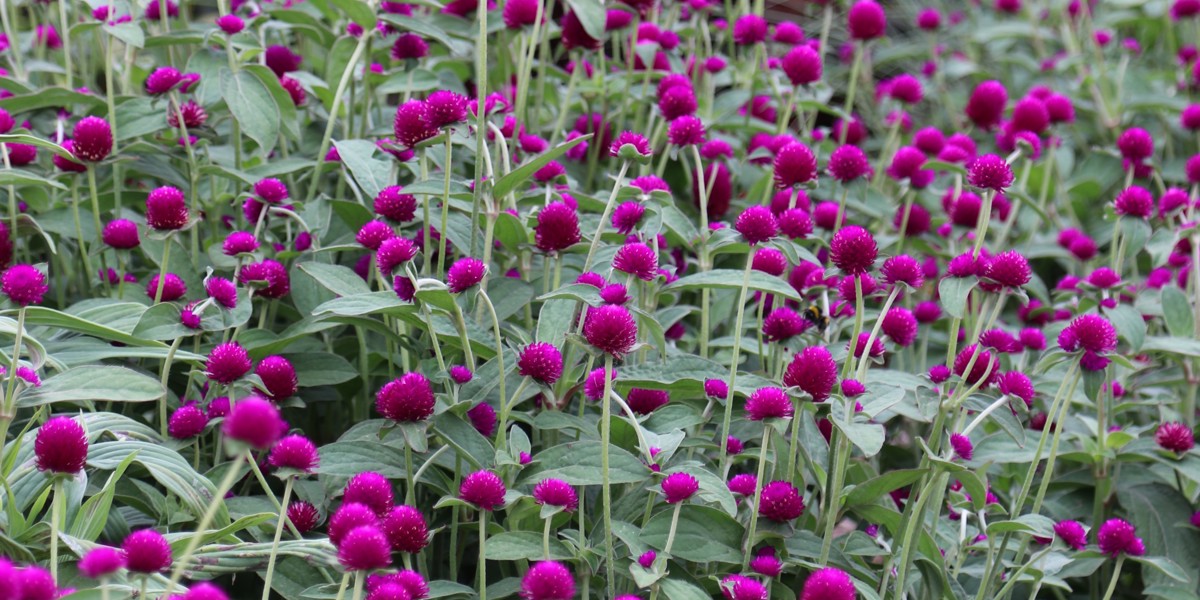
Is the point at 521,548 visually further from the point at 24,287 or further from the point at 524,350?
the point at 24,287

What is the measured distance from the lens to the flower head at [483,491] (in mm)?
1434

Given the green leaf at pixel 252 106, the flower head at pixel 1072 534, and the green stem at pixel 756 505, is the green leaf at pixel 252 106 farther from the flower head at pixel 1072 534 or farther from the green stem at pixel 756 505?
the flower head at pixel 1072 534

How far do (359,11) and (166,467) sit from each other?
0.97 metres

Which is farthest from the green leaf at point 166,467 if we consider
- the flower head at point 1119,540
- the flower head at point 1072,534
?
the flower head at point 1119,540

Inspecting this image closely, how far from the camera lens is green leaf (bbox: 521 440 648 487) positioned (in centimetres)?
149

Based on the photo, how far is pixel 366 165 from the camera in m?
1.94

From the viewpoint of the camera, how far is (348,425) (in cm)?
205

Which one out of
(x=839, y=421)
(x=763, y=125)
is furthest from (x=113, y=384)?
(x=763, y=125)

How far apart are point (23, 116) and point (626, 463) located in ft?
5.41

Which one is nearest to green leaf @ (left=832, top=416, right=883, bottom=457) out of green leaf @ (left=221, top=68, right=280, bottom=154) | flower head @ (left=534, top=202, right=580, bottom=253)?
flower head @ (left=534, top=202, right=580, bottom=253)

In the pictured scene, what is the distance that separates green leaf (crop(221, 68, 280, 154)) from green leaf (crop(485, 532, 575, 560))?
85cm

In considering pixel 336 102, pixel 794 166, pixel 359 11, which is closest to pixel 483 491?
pixel 794 166

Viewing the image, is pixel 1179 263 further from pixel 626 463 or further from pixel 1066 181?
pixel 626 463

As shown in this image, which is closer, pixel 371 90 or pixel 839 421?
pixel 839 421
